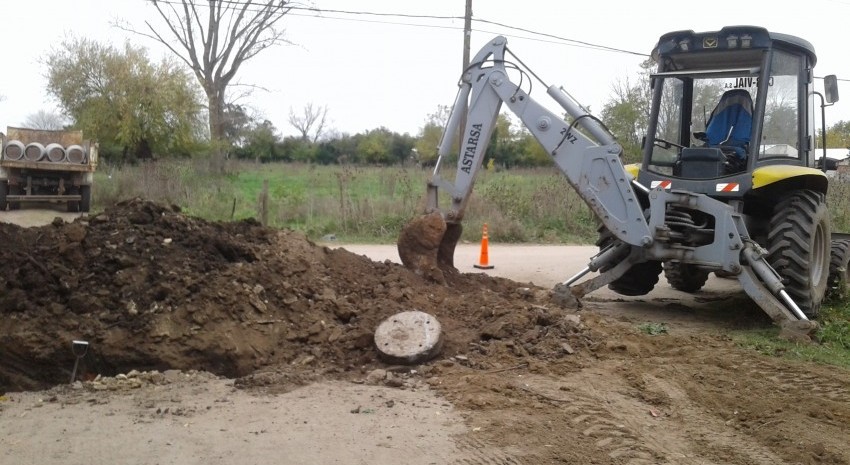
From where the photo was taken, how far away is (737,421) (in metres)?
5.72

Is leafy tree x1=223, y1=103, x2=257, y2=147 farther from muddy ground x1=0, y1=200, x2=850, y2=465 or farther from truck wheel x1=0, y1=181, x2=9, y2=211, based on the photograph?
muddy ground x1=0, y1=200, x2=850, y2=465

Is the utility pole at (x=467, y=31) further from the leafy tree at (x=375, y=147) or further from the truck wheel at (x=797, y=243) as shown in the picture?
the leafy tree at (x=375, y=147)

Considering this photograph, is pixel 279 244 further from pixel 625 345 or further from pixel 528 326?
pixel 625 345

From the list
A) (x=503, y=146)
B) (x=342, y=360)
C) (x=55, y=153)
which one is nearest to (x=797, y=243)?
(x=342, y=360)

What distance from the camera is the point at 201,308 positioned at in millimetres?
6719

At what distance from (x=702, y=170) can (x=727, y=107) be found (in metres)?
0.97

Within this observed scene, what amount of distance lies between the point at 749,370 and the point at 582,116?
136 inches

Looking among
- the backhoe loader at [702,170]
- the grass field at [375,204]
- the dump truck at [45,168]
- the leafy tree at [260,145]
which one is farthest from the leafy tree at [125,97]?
the backhoe loader at [702,170]

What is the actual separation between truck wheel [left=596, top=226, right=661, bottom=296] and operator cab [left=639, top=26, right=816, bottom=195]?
34.7 inches

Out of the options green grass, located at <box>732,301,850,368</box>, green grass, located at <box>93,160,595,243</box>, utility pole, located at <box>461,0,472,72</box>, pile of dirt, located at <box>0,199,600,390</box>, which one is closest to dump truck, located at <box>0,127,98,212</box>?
green grass, located at <box>93,160,595,243</box>

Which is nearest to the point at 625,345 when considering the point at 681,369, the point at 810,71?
the point at 681,369

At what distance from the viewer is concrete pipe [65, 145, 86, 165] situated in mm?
19641

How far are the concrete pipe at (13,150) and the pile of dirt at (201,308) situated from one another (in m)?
12.7

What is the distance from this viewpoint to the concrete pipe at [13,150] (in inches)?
742
